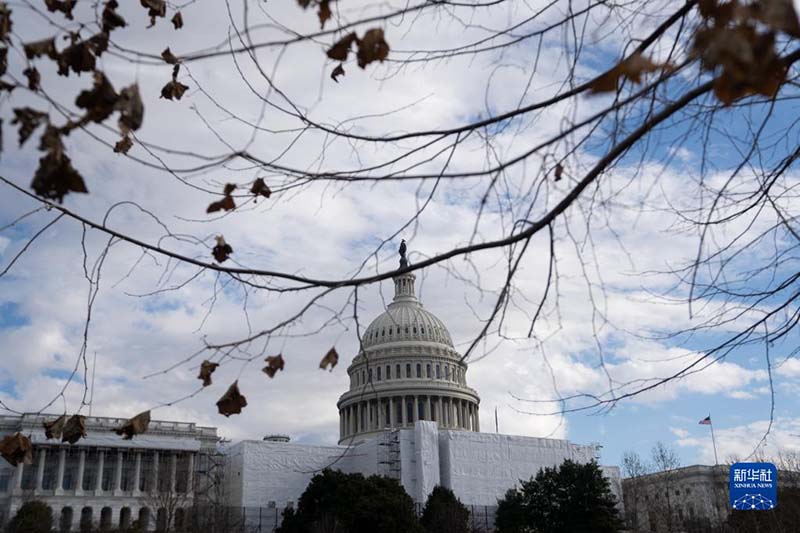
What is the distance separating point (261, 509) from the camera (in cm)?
7000

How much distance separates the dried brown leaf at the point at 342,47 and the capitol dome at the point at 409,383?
272 ft

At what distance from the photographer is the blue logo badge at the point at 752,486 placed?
3048cm

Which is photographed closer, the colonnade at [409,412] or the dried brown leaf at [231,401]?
the dried brown leaf at [231,401]

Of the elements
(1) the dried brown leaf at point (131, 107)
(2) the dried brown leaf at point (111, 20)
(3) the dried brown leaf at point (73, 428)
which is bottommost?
(3) the dried brown leaf at point (73, 428)

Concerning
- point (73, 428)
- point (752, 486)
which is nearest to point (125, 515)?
point (752, 486)

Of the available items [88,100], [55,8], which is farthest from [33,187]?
[55,8]

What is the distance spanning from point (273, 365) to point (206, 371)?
1.22 ft

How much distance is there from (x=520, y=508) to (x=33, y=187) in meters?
58.3

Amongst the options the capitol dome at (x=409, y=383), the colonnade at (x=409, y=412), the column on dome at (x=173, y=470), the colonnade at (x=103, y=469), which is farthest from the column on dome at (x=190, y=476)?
the colonnade at (x=409, y=412)

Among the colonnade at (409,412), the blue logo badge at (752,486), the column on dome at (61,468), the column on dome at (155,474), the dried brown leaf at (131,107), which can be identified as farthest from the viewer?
the colonnade at (409,412)

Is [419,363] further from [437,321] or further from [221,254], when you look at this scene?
[221,254]

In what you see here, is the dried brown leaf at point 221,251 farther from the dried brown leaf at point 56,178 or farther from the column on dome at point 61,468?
the column on dome at point 61,468

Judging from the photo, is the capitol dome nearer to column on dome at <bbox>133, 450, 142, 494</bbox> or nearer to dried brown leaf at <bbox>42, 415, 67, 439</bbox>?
column on dome at <bbox>133, 450, 142, 494</bbox>

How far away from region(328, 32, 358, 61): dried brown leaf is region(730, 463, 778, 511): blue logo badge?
29.5m
